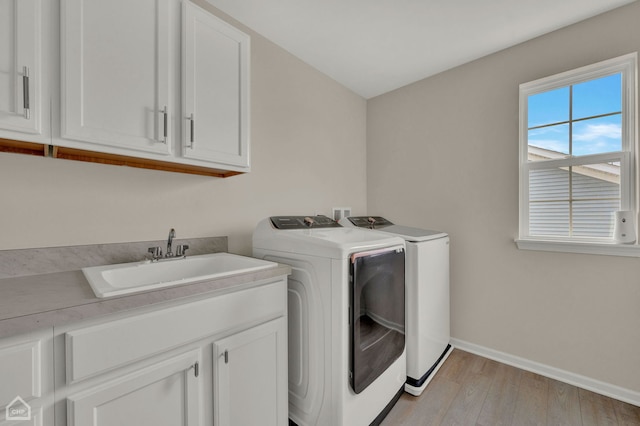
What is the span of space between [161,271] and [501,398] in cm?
225

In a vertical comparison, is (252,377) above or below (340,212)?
below

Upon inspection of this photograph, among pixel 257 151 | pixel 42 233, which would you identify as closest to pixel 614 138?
pixel 257 151

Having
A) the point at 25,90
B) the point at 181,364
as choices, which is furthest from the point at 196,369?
the point at 25,90

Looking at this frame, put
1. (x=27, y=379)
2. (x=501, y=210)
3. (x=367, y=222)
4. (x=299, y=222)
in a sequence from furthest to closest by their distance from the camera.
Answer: (x=367, y=222) → (x=501, y=210) → (x=299, y=222) → (x=27, y=379)

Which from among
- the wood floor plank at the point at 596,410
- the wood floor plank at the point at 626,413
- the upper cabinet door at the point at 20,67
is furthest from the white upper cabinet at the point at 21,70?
the wood floor plank at the point at 626,413

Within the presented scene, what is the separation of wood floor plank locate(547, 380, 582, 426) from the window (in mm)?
1020

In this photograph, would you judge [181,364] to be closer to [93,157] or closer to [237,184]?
[93,157]

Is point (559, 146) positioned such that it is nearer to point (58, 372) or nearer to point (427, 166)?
point (427, 166)

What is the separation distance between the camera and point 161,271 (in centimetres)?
138

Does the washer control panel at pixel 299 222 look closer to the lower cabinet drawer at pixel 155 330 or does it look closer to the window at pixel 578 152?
the lower cabinet drawer at pixel 155 330

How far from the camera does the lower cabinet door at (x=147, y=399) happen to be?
0.80m

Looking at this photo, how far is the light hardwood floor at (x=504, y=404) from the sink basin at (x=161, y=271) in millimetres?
1301

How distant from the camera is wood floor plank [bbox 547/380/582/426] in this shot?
5.19 feet

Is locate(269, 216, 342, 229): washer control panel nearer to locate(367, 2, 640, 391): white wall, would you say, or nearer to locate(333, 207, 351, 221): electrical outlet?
locate(333, 207, 351, 221): electrical outlet
